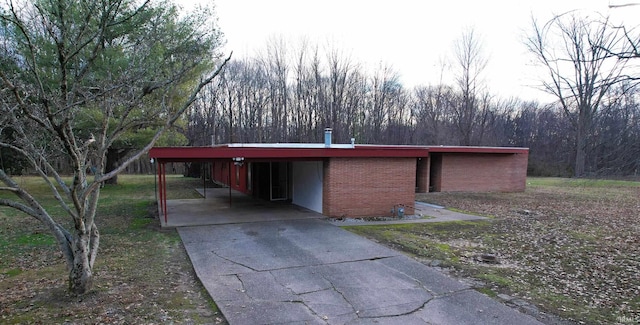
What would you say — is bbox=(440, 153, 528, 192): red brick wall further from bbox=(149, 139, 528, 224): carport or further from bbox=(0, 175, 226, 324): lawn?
bbox=(0, 175, 226, 324): lawn

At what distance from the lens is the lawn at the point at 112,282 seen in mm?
4762

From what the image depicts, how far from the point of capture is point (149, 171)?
42.7m

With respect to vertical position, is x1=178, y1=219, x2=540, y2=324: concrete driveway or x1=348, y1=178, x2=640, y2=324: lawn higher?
x1=178, y1=219, x2=540, y2=324: concrete driveway

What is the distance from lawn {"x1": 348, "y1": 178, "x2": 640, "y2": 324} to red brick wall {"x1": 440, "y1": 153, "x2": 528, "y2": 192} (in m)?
6.53

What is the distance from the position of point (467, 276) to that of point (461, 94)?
3453cm

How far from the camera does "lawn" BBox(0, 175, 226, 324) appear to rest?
4762mm

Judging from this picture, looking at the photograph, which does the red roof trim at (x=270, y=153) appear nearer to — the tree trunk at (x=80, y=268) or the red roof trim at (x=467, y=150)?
the tree trunk at (x=80, y=268)

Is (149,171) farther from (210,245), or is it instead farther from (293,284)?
(293,284)

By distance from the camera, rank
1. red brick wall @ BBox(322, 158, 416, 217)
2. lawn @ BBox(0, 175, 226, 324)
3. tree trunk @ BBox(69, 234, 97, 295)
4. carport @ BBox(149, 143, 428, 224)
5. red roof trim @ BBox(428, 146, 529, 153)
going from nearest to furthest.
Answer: lawn @ BBox(0, 175, 226, 324), tree trunk @ BBox(69, 234, 97, 295), carport @ BBox(149, 143, 428, 224), red brick wall @ BBox(322, 158, 416, 217), red roof trim @ BBox(428, 146, 529, 153)

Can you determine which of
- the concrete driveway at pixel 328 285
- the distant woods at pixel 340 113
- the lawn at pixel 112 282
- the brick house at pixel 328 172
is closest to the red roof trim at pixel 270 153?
the brick house at pixel 328 172

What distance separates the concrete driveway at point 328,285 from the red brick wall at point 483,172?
14.8m

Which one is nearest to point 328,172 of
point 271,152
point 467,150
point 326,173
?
point 326,173

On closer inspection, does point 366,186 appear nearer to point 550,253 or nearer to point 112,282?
point 550,253

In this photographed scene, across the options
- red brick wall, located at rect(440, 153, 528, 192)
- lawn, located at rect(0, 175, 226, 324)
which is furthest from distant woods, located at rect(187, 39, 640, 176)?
lawn, located at rect(0, 175, 226, 324)
